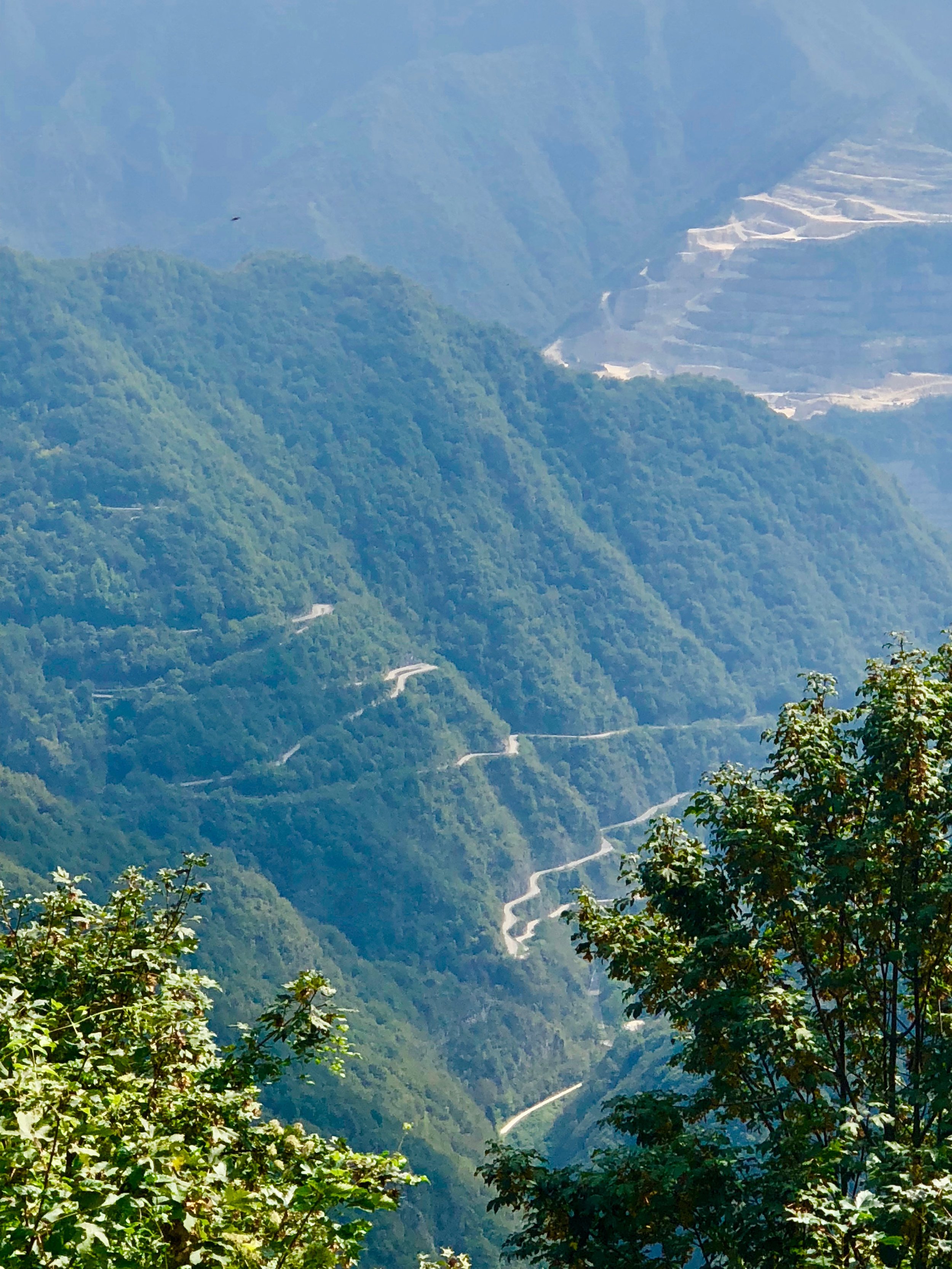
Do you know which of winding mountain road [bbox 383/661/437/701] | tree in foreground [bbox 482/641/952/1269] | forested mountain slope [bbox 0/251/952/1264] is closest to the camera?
tree in foreground [bbox 482/641/952/1269]

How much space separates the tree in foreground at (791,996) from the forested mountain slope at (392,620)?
62148 millimetres

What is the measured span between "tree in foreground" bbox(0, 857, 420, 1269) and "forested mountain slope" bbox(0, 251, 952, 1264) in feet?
211

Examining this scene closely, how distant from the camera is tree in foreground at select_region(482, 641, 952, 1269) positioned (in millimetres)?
17109

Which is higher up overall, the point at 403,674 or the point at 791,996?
the point at 403,674

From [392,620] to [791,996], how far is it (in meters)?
128

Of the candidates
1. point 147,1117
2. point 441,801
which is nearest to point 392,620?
point 441,801

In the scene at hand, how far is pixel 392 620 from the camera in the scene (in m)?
147

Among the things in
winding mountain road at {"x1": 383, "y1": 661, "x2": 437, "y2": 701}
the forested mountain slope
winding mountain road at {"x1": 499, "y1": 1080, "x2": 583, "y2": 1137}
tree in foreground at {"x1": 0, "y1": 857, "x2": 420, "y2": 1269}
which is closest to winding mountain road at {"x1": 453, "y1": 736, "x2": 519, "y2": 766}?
the forested mountain slope

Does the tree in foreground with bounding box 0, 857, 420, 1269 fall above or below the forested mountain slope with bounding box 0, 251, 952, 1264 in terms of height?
below

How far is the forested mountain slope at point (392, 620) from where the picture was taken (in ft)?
351

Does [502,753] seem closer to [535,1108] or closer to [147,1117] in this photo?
[535,1108]

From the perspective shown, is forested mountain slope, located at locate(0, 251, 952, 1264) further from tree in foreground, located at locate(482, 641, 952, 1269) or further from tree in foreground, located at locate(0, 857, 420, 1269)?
tree in foreground, located at locate(0, 857, 420, 1269)

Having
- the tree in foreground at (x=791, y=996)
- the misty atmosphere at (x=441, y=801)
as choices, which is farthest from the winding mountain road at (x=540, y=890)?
the tree in foreground at (x=791, y=996)

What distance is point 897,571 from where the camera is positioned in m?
→ 184
